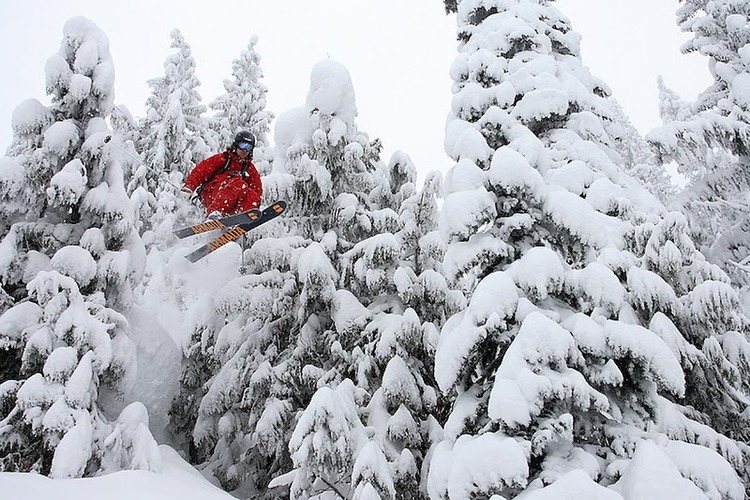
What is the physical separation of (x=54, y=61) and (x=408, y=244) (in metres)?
7.15

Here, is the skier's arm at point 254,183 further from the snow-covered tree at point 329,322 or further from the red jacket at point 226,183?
the snow-covered tree at point 329,322

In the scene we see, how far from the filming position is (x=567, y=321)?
19.3 ft

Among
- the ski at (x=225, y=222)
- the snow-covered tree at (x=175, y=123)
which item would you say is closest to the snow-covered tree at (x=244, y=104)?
the snow-covered tree at (x=175, y=123)

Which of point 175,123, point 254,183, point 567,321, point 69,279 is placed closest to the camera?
point 567,321

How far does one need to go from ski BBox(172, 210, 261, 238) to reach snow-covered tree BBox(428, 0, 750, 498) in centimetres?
511

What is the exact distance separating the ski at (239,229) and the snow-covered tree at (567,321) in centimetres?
448

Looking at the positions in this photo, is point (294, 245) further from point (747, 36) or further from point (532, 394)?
point (747, 36)

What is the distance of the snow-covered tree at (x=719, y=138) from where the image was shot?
32.5ft

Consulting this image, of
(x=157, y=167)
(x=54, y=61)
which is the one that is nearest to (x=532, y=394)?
(x=54, y=61)

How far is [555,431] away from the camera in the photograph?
5.20 meters

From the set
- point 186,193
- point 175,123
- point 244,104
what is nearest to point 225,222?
point 186,193

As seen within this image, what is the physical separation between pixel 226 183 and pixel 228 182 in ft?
0.17

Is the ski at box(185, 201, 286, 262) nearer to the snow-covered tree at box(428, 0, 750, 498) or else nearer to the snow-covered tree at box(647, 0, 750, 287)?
the snow-covered tree at box(428, 0, 750, 498)

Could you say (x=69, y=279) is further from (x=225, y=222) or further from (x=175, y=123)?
(x=175, y=123)
